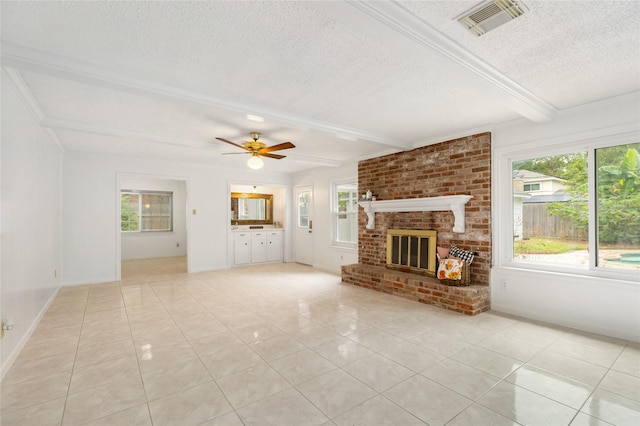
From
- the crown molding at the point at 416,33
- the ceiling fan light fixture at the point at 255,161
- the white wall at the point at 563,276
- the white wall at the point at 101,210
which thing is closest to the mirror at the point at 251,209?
the white wall at the point at 101,210

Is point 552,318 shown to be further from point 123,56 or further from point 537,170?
point 123,56

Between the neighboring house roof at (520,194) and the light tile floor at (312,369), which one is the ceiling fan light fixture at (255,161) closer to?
the light tile floor at (312,369)

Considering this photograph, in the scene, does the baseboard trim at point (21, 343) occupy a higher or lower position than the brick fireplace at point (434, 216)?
lower

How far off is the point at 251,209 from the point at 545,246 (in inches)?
267

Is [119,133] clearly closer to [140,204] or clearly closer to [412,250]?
[412,250]

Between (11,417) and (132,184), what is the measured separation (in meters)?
7.86

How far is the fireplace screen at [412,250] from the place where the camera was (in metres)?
4.64

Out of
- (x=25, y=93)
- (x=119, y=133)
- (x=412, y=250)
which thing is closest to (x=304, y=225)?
(x=412, y=250)

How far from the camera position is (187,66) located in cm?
243

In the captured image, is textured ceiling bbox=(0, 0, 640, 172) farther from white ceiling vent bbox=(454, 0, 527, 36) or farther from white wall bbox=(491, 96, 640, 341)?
white wall bbox=(491, 96, 640, 341)

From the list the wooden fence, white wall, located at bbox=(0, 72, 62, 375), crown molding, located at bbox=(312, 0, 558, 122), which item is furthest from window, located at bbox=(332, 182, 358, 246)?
white wall, located at bbox=(0, 72, 62, 375)

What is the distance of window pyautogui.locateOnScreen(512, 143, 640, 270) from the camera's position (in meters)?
3.17

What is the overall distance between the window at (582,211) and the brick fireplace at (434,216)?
41 centimetres

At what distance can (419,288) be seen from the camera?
433 centimetres
